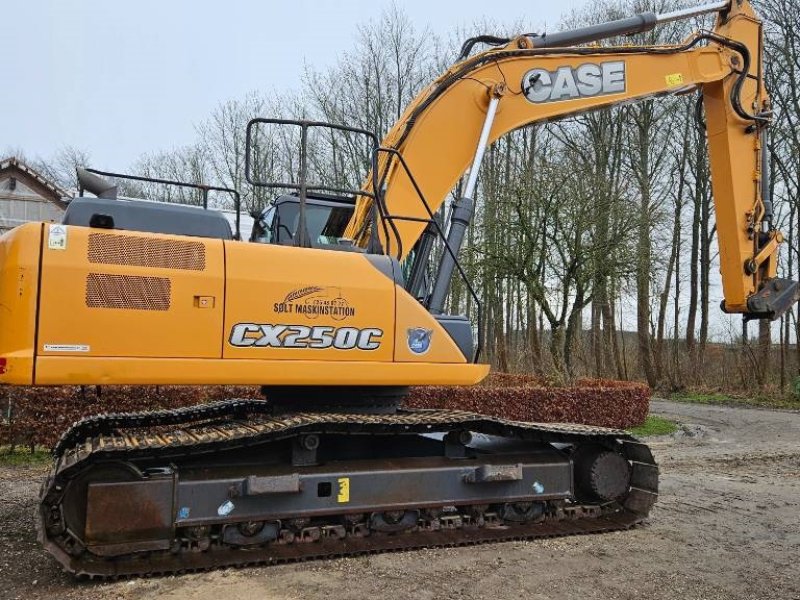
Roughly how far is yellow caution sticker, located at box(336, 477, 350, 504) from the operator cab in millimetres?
1992

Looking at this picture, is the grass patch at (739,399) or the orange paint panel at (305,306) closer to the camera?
the orange paint panel at (305,306)

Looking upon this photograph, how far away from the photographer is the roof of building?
25.6 m

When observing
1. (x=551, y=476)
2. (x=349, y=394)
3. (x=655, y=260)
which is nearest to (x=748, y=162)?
(x=551, y=476)

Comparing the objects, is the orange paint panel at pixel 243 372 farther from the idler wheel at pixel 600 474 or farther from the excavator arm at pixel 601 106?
the idler wheel at pixel 600 474

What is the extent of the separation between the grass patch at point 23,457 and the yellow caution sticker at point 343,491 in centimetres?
564

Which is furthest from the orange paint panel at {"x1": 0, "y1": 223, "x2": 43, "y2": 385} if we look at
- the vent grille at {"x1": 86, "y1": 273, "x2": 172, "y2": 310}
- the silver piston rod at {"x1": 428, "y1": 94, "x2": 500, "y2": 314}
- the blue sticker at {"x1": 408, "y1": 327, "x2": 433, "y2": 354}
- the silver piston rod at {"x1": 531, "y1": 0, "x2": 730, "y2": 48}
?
the silver piston rod at {"x1": 531, "y1": 0, "x2": 730, "y2": 48}

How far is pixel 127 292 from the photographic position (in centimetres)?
470

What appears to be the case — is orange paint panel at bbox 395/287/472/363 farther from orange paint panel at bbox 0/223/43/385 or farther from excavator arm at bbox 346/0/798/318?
orange paint panel at bbox 0/223/43/385

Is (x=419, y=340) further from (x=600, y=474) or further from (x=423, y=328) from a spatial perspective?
(x=600, y=474)

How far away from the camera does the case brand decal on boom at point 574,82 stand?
6.75 meters

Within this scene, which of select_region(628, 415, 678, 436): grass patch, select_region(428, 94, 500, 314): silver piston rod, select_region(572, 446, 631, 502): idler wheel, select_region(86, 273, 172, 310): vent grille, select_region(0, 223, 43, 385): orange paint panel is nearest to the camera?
select_region(0, 223, 43, 385): orange paint panel

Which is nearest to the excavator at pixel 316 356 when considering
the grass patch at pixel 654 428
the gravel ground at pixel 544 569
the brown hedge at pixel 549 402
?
the gravel ground at pixel 544 569

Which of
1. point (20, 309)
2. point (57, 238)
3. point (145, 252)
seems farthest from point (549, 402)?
point (20, 309)

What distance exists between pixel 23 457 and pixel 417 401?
575 centimetres
